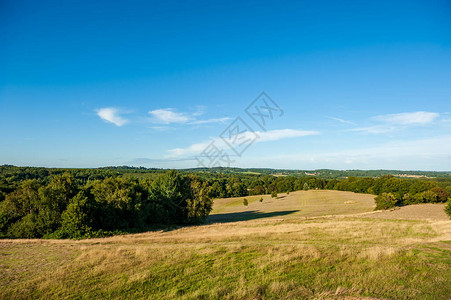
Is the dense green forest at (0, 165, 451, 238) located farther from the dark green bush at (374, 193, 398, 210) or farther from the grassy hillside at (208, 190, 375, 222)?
the grassy hillside at (208, 190, 375, 222)

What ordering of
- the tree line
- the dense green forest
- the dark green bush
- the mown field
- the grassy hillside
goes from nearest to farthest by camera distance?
the mown field < the tree line < the dense green forest < the grassy hillside < the dark green bush

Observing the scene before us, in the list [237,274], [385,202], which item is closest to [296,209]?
[385,202]

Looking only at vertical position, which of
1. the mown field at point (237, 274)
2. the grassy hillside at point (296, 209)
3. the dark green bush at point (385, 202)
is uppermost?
the mown field at point (237, 274)

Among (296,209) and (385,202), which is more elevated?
(385,202)

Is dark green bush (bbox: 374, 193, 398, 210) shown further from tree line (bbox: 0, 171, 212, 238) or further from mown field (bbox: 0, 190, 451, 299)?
tree line (bbox: 0, 171, 212, 238)

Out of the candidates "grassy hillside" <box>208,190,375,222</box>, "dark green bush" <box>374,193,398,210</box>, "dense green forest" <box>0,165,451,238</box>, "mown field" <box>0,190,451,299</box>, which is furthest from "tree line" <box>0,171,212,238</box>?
"dark green bush" <box>374,193,398,210</box>

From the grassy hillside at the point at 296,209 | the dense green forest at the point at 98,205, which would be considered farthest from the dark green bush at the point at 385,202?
the grassy hillside at the point at 296,209

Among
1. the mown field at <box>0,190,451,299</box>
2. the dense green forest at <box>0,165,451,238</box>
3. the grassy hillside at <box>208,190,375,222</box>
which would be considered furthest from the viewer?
the grassy hillside at <box>208,190,375,222</box>

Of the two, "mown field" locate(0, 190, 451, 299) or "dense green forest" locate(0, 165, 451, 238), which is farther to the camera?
"dense green forest" locate(0, 165, 451, 238)

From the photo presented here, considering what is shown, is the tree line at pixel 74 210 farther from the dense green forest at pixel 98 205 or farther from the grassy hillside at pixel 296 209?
the grassy hillside at pixel 296 209

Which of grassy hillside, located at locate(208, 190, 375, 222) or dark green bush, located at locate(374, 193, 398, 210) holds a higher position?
dark green bush, located at locate(374, 193, 398, 210)

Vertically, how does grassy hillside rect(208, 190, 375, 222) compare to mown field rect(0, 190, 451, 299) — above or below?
below

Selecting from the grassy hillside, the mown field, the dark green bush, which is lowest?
the grassy hillside

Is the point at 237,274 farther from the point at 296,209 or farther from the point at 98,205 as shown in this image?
the point at 296,209
